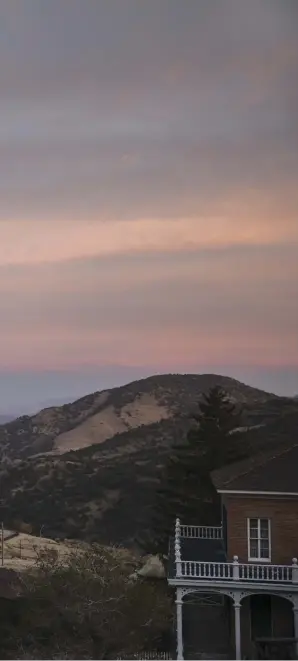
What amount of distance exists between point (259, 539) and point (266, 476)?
→ 39 cm

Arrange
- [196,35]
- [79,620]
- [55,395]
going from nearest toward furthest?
[79,620]
[196,35]
[55,395]

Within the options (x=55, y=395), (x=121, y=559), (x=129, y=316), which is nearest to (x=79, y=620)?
(x=121, y=559)

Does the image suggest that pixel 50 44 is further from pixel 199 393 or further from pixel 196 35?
pixel 199 393

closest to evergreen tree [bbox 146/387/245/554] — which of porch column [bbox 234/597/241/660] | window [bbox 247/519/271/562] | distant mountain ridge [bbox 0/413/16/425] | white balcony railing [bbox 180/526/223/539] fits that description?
white balcony railing [bbox 180/526/223/539]

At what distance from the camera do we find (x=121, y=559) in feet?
18.0

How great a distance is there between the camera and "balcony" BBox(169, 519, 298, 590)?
15.2 feet

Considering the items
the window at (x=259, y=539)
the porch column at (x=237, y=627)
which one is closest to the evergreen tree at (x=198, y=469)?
the window at (x=259, y=539)

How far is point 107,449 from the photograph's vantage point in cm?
621

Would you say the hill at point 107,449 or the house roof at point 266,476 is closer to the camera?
the house roof at point 266,476

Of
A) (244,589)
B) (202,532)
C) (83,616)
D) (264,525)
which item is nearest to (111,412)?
(202,532)

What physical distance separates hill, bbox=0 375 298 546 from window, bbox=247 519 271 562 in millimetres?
918

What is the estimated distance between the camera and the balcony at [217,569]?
15.2ft

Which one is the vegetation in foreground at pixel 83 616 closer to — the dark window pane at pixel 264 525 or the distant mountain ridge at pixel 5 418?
the dark window pane at pixel 264 525

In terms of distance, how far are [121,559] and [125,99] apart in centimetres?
335
